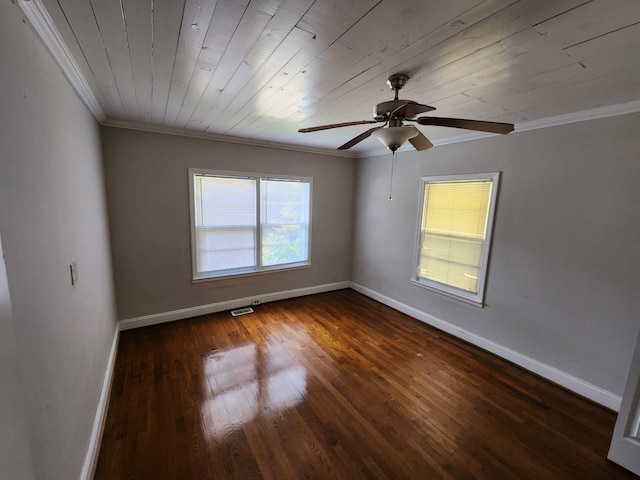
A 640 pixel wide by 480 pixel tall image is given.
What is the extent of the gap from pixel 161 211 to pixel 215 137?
1.12 m

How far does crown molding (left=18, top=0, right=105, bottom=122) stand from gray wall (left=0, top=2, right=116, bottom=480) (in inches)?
2.0

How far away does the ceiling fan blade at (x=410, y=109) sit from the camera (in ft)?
4.76

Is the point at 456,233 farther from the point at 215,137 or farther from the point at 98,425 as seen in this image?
the point at 98,425

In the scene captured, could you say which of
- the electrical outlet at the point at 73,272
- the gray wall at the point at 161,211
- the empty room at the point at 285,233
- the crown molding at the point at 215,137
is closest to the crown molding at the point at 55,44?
the empty room at the point at 285,233

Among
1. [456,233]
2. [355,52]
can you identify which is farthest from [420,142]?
[456,233]

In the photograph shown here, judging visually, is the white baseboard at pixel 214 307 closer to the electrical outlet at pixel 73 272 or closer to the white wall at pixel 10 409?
the electrical outlet at pixel 73 272

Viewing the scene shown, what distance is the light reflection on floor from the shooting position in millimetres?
1979

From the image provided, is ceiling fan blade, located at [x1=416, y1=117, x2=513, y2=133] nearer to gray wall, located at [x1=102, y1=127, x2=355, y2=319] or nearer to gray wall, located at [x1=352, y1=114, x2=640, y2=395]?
gray wall, located at [x1=352, y1=114, x2=640, y2=395]

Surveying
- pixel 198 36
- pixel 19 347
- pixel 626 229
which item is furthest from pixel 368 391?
pixel 198 36

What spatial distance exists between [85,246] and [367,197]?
11.8 ft

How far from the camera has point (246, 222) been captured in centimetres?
375

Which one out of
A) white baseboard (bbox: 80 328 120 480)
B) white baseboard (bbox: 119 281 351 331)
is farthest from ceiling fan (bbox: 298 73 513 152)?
white baseboard (bbox: 119 281 351 331)

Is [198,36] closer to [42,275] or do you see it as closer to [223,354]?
[42,275]

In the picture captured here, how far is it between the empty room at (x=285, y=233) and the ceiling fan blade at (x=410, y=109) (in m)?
0.06
